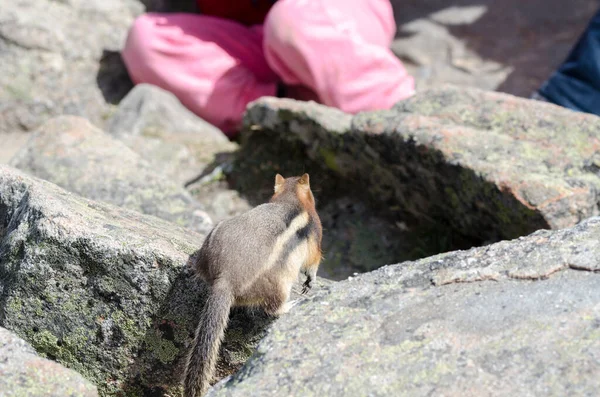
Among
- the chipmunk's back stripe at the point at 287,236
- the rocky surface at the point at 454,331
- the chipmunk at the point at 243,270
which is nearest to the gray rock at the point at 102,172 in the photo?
the chipmunk's back stripe at the point at 287,236

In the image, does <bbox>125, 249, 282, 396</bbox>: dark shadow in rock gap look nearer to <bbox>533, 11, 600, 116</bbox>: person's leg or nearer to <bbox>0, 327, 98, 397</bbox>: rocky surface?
<bbox>0, 327, 98, 397</bbox>: rocky surface

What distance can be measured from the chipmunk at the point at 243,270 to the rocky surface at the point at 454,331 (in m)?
A: 0.27

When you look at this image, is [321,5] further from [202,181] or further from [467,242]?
[467,242]

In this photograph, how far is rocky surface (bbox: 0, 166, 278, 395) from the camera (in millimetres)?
2652

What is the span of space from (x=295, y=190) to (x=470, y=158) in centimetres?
108

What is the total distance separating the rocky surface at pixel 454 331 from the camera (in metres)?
2.02

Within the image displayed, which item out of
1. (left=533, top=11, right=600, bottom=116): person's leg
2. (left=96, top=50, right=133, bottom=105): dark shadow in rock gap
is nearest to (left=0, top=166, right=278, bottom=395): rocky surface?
(left=533, top=11, right=600, bottom=116): person's leg

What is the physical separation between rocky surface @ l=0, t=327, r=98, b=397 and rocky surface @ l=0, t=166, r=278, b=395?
277 mm

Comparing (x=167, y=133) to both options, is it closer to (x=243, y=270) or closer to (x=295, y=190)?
(x=295, y=190)

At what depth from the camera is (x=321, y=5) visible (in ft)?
19.6

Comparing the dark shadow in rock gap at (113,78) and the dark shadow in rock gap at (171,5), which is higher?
the dark shadow in rock gap at (171,5)

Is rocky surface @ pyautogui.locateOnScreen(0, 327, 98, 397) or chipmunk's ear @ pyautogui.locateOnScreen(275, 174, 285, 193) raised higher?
rocky surface @ pyautogui.locateOnScreen(0, 327, 98, 397)

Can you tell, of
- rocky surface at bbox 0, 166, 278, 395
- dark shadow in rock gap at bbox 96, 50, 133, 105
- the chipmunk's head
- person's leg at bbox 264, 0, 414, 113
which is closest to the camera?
rocky surface at bbox 0, 166, 278, 395

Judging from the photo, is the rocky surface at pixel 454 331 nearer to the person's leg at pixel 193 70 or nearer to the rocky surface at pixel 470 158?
the rocky surface at pixel 470 158
